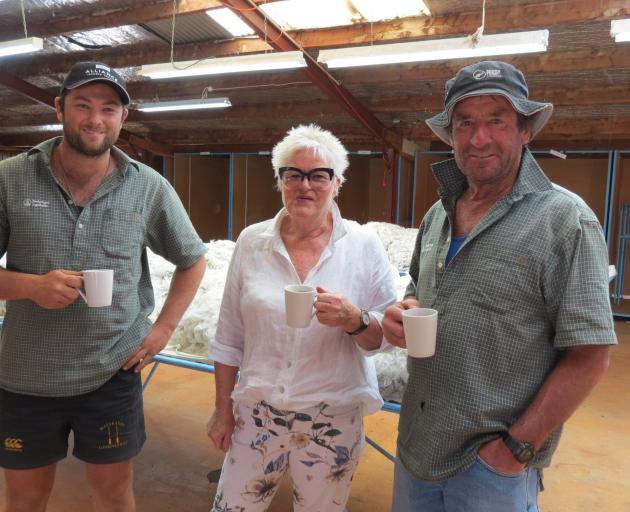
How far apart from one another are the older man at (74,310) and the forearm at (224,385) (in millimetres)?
257

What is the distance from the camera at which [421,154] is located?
29.9 ft

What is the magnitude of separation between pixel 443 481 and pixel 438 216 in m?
0.69

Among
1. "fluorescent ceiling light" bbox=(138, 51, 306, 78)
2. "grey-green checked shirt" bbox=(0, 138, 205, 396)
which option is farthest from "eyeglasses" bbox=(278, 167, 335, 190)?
"fluorescent ceiling light" bbox=(138, 51, 306, 78)

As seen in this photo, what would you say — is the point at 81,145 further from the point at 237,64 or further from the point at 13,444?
the point at 237,64

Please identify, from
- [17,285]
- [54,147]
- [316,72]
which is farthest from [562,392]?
[316,72]

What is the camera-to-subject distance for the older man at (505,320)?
3.50ft

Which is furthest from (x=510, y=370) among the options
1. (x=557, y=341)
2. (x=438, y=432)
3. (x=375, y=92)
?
(x=375, y=92)

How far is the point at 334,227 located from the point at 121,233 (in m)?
0.69

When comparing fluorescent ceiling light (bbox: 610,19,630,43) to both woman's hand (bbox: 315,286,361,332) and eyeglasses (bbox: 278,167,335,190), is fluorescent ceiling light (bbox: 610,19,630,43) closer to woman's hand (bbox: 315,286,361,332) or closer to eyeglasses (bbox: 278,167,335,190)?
eyeglasses (bbox: 278,167,335,190)

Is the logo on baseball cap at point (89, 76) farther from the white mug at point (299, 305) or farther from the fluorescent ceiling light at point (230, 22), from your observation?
the fluorescent ceiling light at point (230, 22)

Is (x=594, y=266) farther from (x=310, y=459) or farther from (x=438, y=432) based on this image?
(x=310, y=459)

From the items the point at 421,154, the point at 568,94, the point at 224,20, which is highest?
the point at 224,20

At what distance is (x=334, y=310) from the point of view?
1.34 meters

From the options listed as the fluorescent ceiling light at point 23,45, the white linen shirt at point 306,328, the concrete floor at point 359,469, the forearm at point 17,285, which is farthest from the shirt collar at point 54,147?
the fluorescent ceiling light at point 23,45
